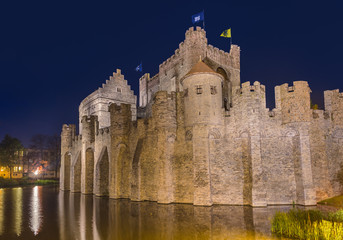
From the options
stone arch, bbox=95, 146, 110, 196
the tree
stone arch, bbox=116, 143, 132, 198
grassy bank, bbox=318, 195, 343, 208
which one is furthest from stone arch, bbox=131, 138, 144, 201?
the tree

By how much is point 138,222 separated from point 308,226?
9188 mm

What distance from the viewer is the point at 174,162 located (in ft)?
76.0

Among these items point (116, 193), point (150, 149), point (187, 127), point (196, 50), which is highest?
point (196, 50)

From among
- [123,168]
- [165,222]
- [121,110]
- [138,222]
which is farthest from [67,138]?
[165,222]

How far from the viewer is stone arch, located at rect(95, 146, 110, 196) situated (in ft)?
94.8

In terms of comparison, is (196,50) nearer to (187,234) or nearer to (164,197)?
(164,197)

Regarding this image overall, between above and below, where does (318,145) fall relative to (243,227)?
above

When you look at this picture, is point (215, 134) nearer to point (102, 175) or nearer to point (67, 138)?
point (102, 175)

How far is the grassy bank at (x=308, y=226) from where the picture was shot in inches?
419

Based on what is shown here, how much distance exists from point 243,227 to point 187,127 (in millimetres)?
10780

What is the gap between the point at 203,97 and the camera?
72.5 feet

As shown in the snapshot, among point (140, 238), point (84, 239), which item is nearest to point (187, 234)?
point (140, 238)

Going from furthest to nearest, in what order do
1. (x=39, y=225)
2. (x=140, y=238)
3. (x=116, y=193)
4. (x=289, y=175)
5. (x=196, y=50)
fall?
(x=196, y=50), (x=116, y=193), (x=289, y=175), (x=39, y=225), (x=140, y=238)

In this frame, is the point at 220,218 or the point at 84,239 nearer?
the point at 84,239
